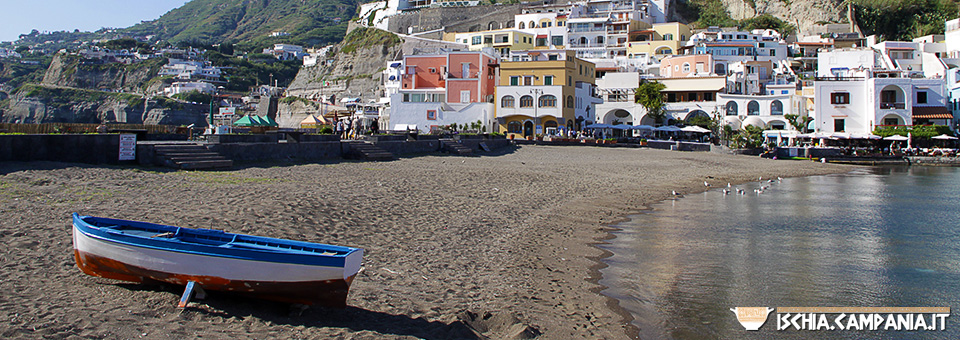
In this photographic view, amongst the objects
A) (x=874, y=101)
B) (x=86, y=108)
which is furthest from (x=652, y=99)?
A: (x=86, y=108)

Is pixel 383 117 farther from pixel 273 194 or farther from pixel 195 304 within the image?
pixel 195 304

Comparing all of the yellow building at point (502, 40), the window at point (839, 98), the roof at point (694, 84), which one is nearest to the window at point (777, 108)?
the window at point (839, 98)

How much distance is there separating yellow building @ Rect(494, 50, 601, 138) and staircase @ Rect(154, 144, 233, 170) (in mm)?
33923

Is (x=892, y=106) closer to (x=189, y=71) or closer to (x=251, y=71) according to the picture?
(x=189, y=71)

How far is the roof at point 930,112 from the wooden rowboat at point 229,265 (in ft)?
184

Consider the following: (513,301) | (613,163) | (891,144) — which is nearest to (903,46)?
(891,144)

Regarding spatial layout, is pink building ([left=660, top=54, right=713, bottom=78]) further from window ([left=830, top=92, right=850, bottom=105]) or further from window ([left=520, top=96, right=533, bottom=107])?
window ([left=520, top=96, right=533, bottom=107])

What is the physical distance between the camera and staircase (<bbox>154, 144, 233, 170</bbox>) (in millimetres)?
16103

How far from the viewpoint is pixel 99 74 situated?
13225 centimetres

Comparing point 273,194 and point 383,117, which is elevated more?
point 383,117

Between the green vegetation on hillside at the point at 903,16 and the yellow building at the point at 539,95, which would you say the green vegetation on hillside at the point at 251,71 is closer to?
the yellow building at the point at 539,95

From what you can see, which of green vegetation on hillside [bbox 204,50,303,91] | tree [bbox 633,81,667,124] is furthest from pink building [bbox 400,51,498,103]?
green vegetation on hillside [bbox 204,50,303,91]

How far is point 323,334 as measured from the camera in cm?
571

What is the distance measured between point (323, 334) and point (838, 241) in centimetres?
1148
